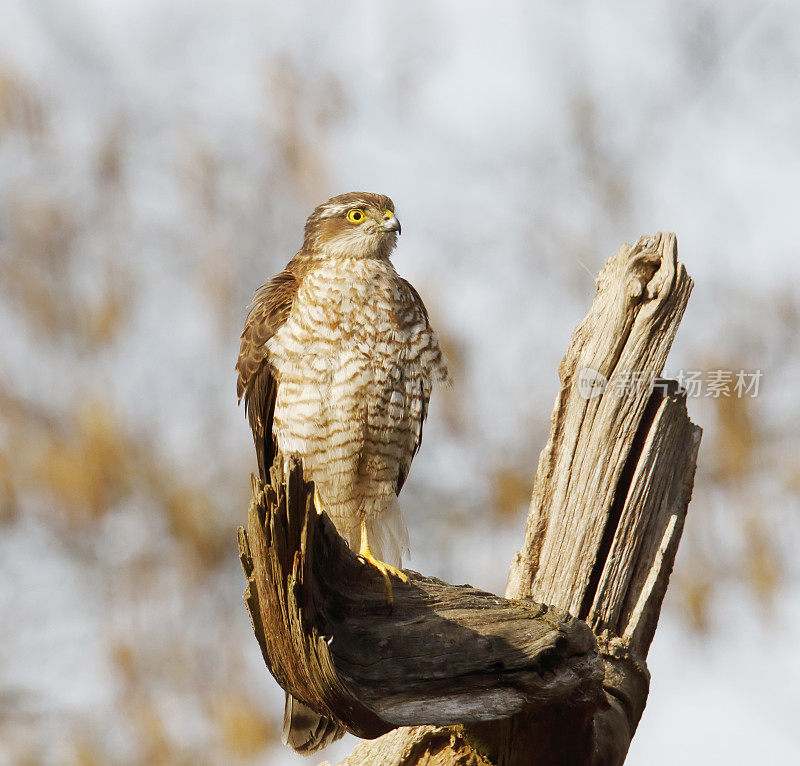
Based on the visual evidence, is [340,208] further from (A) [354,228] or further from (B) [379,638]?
(B) [379,638]

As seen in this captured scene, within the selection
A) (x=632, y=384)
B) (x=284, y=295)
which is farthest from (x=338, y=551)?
(x=284, y=295)

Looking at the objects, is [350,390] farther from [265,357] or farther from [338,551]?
[338,551]

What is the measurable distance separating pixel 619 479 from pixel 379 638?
1145mm

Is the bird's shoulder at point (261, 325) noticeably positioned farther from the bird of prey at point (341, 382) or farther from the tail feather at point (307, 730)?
the tail feather at point (307, 730)

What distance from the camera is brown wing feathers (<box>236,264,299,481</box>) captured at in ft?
13.6

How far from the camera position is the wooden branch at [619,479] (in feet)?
10.9

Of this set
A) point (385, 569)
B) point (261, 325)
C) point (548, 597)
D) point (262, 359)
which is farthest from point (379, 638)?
point (261, 325)

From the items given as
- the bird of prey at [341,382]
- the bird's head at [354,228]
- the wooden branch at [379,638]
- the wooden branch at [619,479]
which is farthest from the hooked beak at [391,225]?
the wooden branch at [379,638]

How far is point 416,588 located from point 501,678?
15.1 inches

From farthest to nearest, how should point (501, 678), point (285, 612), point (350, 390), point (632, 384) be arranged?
point (350, 390) → point (632, 384) → point (501, 678) → point (285, 612)

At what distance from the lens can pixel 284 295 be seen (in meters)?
4.27

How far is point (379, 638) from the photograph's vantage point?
108 inches

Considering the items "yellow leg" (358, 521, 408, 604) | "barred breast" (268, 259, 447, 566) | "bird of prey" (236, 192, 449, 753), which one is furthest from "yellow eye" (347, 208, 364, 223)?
"yellow leg" (358, 521, 408, 604)

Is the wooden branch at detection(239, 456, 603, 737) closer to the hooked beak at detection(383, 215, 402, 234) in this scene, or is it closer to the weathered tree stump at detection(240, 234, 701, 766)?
the weathered tree stump at detection(240, 234, 701, 766)
